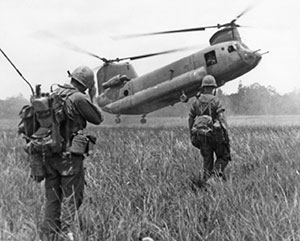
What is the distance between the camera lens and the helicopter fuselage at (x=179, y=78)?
16500 mm

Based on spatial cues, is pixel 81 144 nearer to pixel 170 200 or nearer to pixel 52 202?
pixel 52 202

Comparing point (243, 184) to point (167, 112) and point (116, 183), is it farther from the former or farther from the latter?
point (167, 112)

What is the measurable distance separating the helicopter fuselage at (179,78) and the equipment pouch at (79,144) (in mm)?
13121

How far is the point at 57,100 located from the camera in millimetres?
3723

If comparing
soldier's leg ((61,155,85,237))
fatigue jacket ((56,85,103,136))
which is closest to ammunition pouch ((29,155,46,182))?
soldier's leg ((61,155,85,237))

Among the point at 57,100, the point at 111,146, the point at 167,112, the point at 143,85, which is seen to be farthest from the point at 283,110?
the point at 57,100

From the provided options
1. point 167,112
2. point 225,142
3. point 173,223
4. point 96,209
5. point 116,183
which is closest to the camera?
point 173,223

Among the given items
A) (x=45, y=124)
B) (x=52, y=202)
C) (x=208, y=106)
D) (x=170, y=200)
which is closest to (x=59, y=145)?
(x=45, y=124)

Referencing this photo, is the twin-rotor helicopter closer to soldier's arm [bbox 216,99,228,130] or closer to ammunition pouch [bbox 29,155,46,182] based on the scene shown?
soldier's arm [bbox 216,99,228,130]

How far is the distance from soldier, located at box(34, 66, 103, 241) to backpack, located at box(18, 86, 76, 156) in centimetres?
8

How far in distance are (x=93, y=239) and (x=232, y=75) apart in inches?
566

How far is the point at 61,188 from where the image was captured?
3959 mm

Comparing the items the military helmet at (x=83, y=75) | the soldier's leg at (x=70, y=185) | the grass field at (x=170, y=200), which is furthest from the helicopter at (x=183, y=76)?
the soldier's leg at (x=70, y=185)

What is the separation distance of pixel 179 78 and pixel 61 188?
46.1ft
